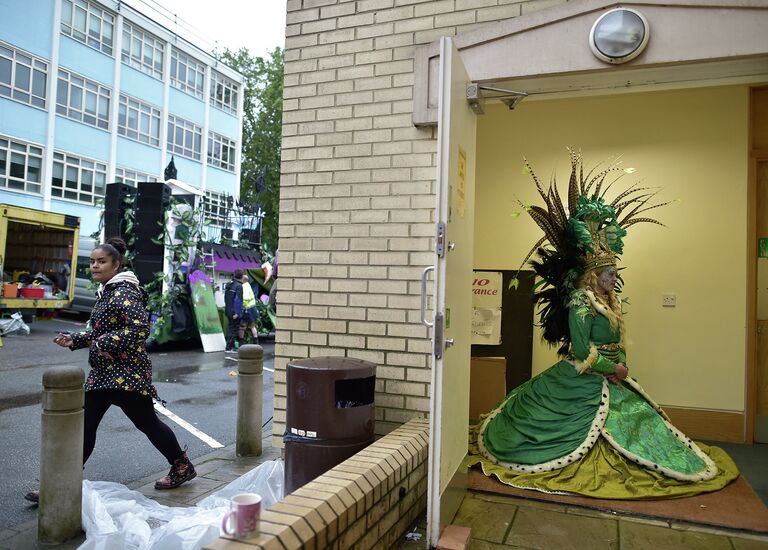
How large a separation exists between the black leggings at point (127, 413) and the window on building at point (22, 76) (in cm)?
2036

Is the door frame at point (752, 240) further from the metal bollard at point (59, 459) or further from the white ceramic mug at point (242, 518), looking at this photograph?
the metal bollard at point (59, 459)

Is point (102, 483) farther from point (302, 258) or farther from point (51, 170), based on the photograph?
point (51, 170)

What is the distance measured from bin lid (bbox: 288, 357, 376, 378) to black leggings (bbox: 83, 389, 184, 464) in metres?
1.20

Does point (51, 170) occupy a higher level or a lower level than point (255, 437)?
higher

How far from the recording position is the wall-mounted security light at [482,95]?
3664mm

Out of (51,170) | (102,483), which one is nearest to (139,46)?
(51,170)

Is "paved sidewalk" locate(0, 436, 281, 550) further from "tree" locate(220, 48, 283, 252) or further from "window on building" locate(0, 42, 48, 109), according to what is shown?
"tree" locate(220, 48, 283, 252)

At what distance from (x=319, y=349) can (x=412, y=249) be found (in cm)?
103

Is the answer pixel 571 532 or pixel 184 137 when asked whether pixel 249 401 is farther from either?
pixel 184 137

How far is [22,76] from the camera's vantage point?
2072 centimetres

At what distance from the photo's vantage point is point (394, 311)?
14.1ft

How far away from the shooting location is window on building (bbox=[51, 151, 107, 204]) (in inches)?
875

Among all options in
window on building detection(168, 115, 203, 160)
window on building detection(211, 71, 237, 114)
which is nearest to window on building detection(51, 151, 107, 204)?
window on building detection(168, 115, 203, 160)

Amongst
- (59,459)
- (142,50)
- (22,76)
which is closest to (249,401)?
(59,459)
